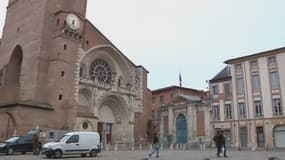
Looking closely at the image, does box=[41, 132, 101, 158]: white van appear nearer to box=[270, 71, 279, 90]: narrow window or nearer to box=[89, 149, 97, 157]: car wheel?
box=[89, 149, 97, 157]: car wheel

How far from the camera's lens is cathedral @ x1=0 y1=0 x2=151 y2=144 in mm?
29353

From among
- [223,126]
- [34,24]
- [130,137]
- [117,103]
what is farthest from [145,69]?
[34,24]

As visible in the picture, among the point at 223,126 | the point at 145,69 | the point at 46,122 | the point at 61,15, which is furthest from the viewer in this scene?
the point at 145,69

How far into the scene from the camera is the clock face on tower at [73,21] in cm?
3185

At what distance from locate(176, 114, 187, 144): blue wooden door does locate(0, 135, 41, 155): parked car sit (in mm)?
22837

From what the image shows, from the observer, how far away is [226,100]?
35750 millimetres

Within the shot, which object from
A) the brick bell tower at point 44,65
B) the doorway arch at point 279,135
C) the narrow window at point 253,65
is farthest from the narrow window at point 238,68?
the brick bell tower at point 44,65

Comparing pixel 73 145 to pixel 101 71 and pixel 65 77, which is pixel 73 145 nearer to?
pixel 65 77

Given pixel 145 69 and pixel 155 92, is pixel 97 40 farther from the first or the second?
pixel 155 92

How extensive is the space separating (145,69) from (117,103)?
697cm

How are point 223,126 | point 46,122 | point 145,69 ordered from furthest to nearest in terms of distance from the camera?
point 145,69
point 223,126
point 46,122

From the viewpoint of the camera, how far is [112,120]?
3866 cm

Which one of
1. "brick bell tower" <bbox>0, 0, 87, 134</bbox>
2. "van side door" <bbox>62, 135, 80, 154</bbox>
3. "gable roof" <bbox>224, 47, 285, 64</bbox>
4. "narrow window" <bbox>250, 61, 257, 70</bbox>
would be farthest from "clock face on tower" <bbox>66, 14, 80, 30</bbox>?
"narrow window" <bbox>250, 61, 257, 70</bbox>

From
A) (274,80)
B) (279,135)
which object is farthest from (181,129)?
(274,80)
